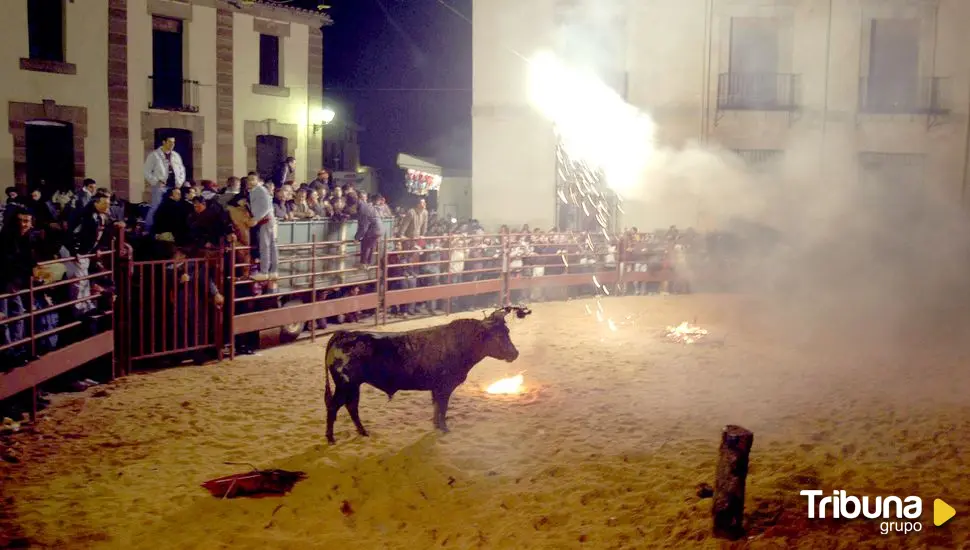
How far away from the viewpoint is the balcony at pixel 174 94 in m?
21.0

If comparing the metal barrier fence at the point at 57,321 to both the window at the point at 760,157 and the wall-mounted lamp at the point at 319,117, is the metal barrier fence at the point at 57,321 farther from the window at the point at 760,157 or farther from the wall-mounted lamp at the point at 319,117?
the window at the point at 760,157

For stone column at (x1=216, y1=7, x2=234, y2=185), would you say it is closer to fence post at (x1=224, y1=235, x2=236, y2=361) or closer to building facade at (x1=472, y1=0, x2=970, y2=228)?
building facade at (x1=472, y1=0, x2=970, y2=228)

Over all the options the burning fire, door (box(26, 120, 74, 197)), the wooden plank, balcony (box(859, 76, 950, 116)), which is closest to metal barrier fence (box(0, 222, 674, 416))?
the wooden plank

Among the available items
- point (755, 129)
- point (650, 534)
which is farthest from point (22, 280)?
point (755, 129)

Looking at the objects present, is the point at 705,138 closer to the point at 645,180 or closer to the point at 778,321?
the point at 645,180

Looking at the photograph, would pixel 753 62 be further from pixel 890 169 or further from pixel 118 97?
pixel 118 97

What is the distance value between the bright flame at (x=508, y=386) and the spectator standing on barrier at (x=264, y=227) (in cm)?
379

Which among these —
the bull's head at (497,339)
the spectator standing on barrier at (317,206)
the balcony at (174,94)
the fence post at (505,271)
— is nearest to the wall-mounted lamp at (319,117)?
the balcony at (174,94)

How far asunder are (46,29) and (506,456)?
17.6 metres

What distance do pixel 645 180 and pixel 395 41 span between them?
12595 mm

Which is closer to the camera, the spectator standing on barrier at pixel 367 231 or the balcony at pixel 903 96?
the spectator standing on barrier at pixel 367 231

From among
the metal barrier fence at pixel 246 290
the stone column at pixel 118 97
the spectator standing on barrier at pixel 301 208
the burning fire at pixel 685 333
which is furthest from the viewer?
the stone column at pixel 118 97

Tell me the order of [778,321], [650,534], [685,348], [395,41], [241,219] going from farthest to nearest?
[395,41] → [778,321] → [685,348] → [241,219] → [650,534]

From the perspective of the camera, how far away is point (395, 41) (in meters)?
30.1
